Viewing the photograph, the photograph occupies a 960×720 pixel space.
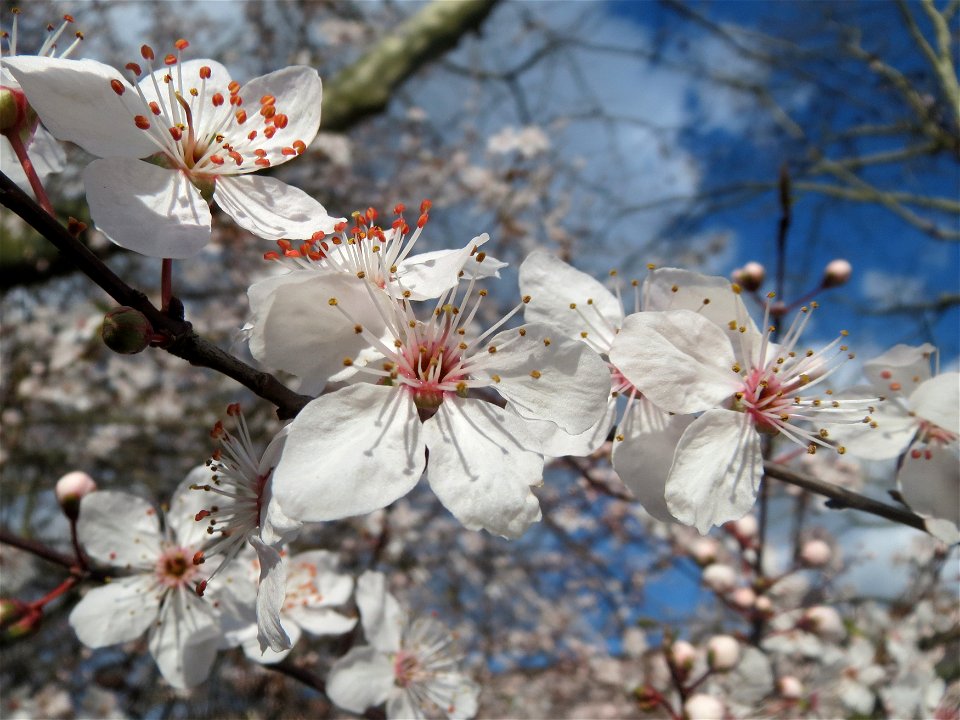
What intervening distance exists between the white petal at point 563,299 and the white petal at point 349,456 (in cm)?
37

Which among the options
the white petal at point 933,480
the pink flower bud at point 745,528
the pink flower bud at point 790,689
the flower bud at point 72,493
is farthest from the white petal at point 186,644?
the pink flower bud at point 790,689

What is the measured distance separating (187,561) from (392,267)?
0.91m

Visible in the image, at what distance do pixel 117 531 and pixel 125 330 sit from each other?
0.93 meters

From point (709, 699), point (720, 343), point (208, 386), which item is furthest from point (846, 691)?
point (208, 386)

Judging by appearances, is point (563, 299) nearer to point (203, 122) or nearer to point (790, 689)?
point (203, 122)

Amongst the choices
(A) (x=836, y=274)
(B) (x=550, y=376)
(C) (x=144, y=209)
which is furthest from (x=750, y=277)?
(C) (x=144, y=209)

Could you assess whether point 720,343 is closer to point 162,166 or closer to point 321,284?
point 321,284

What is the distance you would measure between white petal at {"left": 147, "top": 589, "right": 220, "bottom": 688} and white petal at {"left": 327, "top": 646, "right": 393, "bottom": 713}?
0.27 meters

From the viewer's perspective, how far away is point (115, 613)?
4.42ft

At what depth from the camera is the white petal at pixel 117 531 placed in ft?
4.71

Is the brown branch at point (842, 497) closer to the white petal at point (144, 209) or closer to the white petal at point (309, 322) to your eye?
the white petal at point (309, 322)

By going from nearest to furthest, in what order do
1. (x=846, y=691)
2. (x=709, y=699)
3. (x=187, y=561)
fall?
(x=187, y=561), (x=709, y=699), (x=846, y=691)

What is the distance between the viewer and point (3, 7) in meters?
3.70

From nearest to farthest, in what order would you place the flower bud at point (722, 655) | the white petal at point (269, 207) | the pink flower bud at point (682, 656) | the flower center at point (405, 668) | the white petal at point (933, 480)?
1. the white petal at point (269, 207)
2. the white petal at point (933, 480)
3. the flower center at point (405, 668)
4. the pink flower bud at point (682, 656)
5. the flower bud at point (722, 655)
